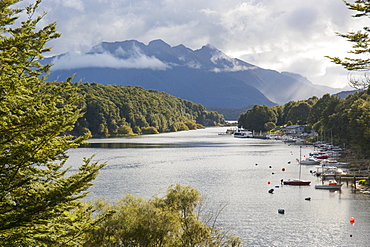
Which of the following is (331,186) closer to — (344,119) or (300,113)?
(344,119)

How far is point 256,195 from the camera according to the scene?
178 feet

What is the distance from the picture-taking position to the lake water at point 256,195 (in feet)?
123

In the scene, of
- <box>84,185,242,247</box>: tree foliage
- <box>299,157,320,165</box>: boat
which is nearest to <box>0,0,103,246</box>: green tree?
<box>84,185,242,247</box>: tree foliage

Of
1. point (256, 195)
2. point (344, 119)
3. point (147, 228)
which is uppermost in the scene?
point (344, 119)

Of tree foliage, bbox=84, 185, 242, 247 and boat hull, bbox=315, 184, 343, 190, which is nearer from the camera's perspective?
tree foliage, bbox=84, 185, 242, 247

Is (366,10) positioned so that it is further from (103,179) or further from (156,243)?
(103,179)

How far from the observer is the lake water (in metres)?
37.3

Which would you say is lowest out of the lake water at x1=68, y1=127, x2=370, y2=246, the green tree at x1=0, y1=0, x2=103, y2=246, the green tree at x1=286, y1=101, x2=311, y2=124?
the lake water at x1=68, y1=127, x2=370, y2=246

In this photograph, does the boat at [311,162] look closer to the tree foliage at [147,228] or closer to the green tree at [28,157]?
the tree foliage at [147,228]

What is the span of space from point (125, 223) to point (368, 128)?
200ft

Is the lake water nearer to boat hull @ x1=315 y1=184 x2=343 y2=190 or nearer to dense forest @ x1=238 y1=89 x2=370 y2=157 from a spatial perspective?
boat hull @ x1=315 y1=184 x2=343 y2=190

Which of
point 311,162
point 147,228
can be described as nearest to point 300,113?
point 311,162

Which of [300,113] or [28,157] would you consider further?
[300,113]

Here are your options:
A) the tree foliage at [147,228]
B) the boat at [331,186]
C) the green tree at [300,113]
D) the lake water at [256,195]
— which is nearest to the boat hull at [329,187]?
the boat at [331,186]
